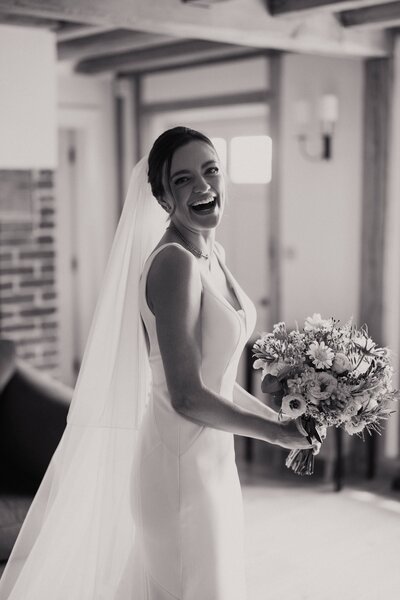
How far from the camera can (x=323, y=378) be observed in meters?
2.06

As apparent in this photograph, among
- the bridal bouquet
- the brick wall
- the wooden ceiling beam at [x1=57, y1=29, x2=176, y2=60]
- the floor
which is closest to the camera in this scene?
the bridal bouquet

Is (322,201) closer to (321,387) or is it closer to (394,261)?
(394,261)

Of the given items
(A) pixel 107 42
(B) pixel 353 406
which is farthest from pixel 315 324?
(A) pixel 107 42

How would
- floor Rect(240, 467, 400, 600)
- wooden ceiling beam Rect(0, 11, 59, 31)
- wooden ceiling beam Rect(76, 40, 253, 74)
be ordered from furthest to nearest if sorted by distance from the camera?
wooden ceiling beam Rect(76, 40, 253, 74), wooden ceiling beam Rect(0, 11, 59, 31), floor Rect(240, 467, 400, 600)

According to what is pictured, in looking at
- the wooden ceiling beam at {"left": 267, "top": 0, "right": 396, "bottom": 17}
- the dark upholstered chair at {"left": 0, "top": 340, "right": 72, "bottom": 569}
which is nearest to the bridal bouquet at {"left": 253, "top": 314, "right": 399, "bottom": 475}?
the dark upholstered chair at {"left": 0, "top": 340, "right": 72, "bottom": 569}

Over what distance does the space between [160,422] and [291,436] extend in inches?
13.2

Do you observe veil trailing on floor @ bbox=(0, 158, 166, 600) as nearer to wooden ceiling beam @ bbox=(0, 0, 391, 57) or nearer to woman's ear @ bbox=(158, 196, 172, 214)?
woman's ear @ bbox=(158, 196, 172, 214)

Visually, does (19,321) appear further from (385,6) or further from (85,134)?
(385,6)

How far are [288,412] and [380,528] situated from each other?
2.49 m

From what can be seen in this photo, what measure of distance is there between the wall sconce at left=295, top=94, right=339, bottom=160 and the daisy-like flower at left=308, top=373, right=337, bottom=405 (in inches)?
129

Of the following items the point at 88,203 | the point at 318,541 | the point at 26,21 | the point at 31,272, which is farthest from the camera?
the point at 88,203

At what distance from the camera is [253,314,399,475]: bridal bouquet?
6.72ft

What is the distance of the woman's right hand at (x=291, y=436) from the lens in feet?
6.63

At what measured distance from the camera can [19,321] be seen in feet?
20.9
